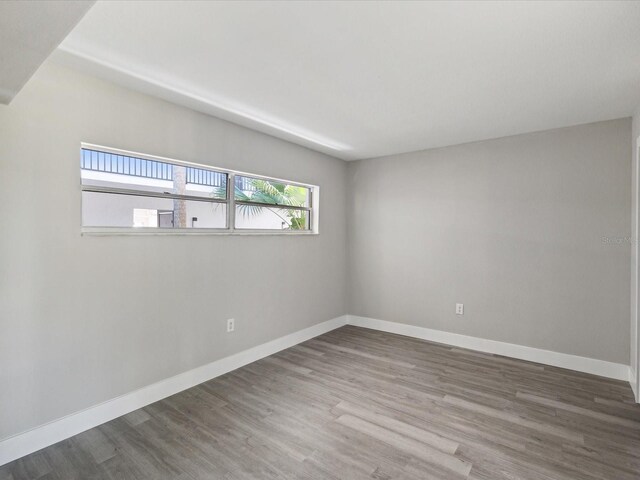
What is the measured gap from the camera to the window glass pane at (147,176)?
2377mm

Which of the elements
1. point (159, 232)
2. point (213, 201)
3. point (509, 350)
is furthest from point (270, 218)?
point (509, 350)

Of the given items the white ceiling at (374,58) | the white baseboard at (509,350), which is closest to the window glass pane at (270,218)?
the white ceiling at (374,58)

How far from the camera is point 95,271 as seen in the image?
232cm

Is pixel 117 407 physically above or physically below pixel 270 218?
below

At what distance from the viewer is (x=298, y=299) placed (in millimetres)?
4086

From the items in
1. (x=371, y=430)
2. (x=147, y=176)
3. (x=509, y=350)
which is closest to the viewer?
(x=371, y=430)

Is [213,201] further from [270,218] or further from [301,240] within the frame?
[301,240]

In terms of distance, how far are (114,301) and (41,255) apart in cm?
55

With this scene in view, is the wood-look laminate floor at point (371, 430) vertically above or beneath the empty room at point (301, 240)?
beneath

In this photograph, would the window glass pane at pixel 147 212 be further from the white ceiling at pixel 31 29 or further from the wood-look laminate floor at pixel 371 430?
the wood-look laminate floor at pixel 371 430

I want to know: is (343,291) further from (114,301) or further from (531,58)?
(531,58)

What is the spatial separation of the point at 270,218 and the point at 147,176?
4.73 feet

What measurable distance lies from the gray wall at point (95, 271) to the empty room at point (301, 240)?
0.01m

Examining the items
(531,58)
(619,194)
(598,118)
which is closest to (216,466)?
(531,58)
